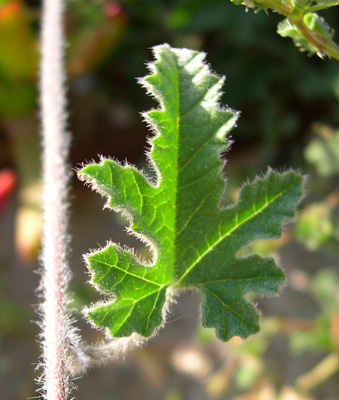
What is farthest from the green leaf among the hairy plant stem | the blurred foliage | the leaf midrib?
the blurred foliage

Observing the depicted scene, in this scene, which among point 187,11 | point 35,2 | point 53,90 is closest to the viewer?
point 53,90

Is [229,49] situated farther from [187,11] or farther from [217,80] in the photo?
[217,80]

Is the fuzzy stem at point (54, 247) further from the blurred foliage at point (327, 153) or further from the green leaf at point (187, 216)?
the blurred foliage at point (327, 153)

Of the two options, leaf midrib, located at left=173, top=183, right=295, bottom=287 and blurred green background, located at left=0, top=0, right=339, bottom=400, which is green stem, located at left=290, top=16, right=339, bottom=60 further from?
blurred green background, located at left=0, top=0, right=339, bottom=400

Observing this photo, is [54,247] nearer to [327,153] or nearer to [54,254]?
[54,254]

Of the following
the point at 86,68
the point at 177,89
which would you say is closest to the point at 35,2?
the point at 86,68

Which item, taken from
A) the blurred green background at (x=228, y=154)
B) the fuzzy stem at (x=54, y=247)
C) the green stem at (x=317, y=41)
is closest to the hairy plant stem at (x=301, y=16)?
the green stem at (x=317, y=41)

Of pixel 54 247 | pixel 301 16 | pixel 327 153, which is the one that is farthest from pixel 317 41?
pixel 327 153
